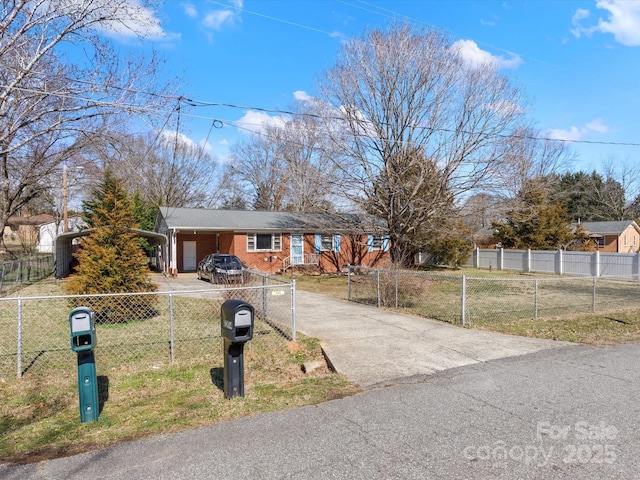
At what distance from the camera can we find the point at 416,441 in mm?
3850

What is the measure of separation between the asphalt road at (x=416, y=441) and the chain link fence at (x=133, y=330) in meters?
2.73

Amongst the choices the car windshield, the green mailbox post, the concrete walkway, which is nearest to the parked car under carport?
the car windshield

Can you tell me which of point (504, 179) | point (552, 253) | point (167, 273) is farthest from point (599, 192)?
point (167, 273)

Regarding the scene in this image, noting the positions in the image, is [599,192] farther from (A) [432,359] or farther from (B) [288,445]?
(B) [288,445]

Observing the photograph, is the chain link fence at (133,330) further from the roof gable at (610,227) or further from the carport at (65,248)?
the roof gable at (610,227)

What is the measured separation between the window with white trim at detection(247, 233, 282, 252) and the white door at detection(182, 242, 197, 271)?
146 inches

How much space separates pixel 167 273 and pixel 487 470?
71.1ft

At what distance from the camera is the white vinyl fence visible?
22.1 metres

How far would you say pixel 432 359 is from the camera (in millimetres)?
6707

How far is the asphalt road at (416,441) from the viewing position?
3.35 m

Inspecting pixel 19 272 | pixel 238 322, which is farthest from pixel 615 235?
pixel 19 272

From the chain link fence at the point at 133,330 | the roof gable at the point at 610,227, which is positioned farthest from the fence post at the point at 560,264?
the chain link fence at the point at 133,330

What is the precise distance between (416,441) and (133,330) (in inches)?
254

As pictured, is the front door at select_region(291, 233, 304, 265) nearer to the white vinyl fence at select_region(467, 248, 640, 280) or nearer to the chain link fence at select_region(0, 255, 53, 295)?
the chain link fence at select_region(0, 255, 53, 295)
